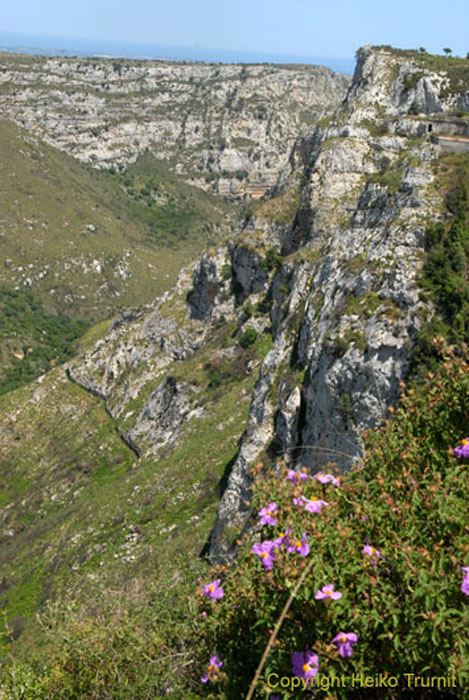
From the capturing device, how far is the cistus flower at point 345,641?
17.2 ft

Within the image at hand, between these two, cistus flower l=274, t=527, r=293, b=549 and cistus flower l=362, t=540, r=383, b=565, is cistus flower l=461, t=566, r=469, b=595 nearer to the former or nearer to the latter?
cistus flower l=362, t=540, r=383, b=565

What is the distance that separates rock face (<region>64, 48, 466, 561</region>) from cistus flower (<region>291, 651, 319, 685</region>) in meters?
1.95

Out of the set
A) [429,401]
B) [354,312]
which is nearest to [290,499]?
[429,401]

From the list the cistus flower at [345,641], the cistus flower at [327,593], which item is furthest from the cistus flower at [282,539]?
the cistus flower at [345,641]

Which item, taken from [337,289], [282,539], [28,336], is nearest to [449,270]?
[337,289]

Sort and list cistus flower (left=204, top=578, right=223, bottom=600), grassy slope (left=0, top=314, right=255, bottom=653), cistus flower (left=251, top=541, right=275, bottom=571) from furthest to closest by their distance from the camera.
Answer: grassy slope (left=0, top=314, right=255, bottom=653)
cistus flower (left=204, top=578, right=223, bottom=600)
cistus flower (left=251, top=541, right=275, bottom=571)

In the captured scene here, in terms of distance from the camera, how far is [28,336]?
5610 inches

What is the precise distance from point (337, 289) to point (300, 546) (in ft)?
61.2

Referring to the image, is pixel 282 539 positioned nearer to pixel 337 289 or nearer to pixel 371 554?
pixel 371 554

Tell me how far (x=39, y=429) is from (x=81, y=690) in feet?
238

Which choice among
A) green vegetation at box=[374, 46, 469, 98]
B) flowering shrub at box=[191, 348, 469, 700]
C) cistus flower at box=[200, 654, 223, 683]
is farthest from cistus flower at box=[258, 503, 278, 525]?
green vegetation at box=[374, 46, 469, 98]

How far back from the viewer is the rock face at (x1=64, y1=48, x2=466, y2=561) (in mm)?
18891

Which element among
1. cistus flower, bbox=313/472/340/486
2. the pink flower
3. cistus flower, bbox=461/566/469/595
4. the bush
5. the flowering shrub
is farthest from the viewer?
the bush

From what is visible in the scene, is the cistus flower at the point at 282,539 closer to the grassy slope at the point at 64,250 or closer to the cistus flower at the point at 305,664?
the cistus flower at the point at 305,664
